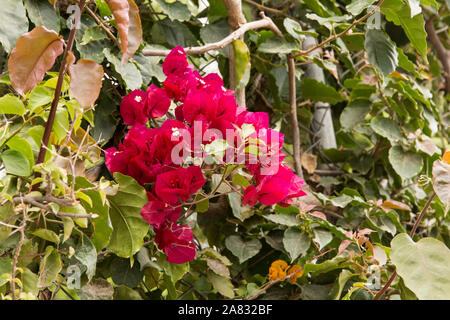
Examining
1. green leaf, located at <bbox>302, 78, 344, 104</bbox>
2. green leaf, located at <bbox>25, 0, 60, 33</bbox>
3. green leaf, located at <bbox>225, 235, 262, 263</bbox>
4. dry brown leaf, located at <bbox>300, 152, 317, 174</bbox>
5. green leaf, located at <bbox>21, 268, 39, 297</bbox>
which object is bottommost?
dry brown leaf, located at <bbox>300, 152, 317, 174</bbox>

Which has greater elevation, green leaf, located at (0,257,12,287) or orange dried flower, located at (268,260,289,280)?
green leaf, located at (0,257,12,287)

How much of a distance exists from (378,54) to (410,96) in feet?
0.60

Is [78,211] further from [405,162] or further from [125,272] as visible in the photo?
[405,162]

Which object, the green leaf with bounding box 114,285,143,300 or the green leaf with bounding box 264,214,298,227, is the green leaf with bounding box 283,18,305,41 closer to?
the green leaf with bounding box 264,214,298,227

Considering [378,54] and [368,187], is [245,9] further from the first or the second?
[368,187]

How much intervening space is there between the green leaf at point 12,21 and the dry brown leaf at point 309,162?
0.73 metres

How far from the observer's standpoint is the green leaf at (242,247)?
98 cm

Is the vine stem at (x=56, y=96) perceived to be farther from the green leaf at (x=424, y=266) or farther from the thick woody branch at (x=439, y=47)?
the thick woody branch at (x=439, y=47)

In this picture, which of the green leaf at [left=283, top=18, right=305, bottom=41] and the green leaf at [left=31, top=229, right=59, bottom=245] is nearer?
the green leaf at [left=31, top=229, right=59, bottom=245]

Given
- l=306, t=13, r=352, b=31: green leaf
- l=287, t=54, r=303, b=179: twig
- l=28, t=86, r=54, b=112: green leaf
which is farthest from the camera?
l=287, t=54, r=303, b=179: twig

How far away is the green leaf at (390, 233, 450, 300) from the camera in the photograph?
64 cm

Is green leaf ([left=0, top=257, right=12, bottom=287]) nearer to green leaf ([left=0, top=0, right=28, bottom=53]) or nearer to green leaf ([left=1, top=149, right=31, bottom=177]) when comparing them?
green leaf ([left=1, top=149, right=31, bottom=177])

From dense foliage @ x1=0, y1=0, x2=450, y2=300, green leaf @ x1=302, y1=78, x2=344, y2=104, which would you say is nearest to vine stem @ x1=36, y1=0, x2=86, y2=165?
dense foliage @ x1=0, y1=0, x2=450, y2=300

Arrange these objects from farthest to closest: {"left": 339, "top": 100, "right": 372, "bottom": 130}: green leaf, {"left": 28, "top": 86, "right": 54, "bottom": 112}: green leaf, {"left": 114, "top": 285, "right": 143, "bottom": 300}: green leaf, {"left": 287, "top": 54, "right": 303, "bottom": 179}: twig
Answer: {"left": 339, "top": 100, "right": 372, "bottom": 130}: green leaf, {"left": 287, "top": 54, "right": 303, "bottom": 179}: twig, {"left": 114, "top": 285, "right": 143, "bottom": 300}: green leaf, {"left": 28, "top": 86, "right": 54, "bottom": 112}: green leaf
